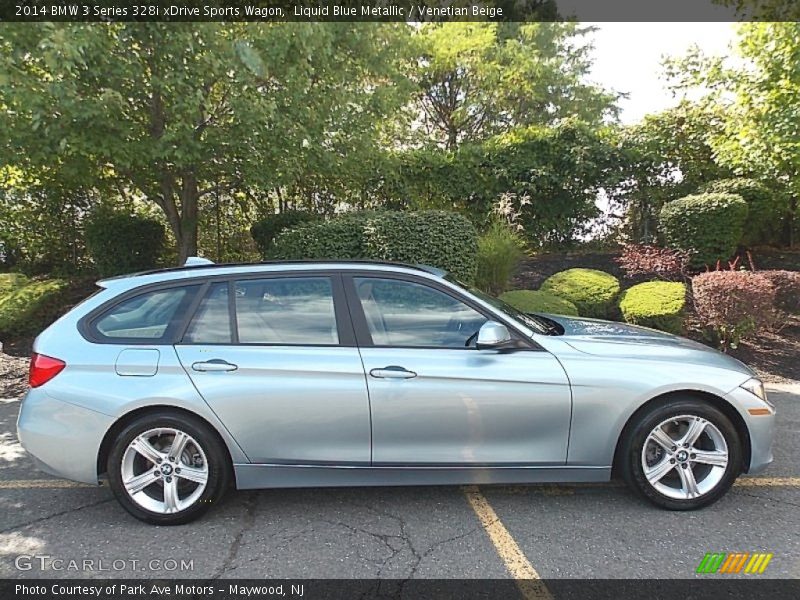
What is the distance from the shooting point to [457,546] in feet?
9.18

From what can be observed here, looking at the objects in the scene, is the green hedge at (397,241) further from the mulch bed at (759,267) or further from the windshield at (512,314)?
the windshield at (512,314)

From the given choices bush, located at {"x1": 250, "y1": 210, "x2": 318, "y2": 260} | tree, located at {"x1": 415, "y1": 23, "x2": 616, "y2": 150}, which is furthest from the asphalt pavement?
A: tree, located at {"x1": 415, "y1": 23, "x2": 616, "y2": 150}

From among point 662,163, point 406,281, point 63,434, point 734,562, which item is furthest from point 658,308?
point 63,434

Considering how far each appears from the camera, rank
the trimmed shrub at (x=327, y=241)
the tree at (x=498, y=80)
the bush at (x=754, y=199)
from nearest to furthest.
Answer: the trimmed shrub at (x=327, y=241) < the bush at (x=754, y=199) < the tree at (x=498, y=80)

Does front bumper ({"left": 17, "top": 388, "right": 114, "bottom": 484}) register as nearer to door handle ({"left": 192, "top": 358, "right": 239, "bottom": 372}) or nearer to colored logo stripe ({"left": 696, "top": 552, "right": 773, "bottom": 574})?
door handle ({"left": 192, "top": 358, "right": 239, "bottom": 372})

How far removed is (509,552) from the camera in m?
2.74

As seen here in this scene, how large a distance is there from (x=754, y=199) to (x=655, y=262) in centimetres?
260

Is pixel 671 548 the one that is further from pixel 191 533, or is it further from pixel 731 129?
pixel 731 129

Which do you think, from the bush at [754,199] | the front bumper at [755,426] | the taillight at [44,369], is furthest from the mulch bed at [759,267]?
the taillight at [44,369]

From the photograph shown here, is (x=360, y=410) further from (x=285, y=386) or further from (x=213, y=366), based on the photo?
(x=213, y=366)

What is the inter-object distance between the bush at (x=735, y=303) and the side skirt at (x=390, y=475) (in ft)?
13.8

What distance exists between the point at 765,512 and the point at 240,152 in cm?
643

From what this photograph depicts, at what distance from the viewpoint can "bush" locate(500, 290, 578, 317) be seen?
681 cm

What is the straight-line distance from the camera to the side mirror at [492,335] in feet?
9.79
